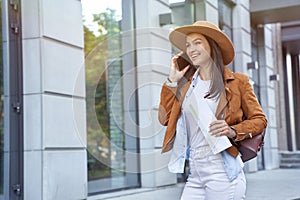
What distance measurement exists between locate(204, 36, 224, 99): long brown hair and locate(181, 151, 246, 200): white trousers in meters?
0.28

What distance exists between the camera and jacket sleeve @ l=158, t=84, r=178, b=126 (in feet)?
7.59

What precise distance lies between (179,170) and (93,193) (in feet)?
15.8

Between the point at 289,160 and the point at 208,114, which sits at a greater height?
the point at 208,114

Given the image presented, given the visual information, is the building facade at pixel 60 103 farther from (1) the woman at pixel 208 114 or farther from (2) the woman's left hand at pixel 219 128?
(2) the woman's left hand at pixel 219 128

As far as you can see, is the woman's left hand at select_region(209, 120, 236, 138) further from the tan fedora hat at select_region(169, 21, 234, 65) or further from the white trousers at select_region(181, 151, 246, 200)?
the tan fedora hat at select_region(169, 21, 234, 65)

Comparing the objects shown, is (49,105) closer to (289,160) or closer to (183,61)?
(183,61)

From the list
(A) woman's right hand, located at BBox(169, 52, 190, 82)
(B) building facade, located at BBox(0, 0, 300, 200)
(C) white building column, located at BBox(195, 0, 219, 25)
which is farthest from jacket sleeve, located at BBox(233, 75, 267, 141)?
(C) white building column, located at BBox(195, 0, 219, 25)

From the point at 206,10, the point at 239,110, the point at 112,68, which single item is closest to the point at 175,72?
the point at 239,110

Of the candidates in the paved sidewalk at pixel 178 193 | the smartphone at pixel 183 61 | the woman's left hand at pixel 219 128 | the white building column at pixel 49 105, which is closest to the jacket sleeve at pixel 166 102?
the smartphone at pixel 183 61

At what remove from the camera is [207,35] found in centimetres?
231

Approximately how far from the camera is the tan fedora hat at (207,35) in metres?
2.28

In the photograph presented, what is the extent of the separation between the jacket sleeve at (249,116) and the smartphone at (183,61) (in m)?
0.29

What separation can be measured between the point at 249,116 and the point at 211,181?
34 cm

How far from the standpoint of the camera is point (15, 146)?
540 centimetres
